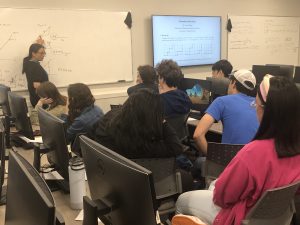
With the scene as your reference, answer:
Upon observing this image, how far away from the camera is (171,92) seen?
298 centimetres

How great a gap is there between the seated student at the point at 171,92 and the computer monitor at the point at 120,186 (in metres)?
1.72

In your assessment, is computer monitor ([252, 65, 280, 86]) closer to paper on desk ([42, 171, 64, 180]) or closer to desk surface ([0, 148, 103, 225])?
paper on desk ([42, 171, 64, 180])

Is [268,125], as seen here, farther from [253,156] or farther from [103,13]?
[103,13]

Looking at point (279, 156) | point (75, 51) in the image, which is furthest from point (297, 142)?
point (75, 51)

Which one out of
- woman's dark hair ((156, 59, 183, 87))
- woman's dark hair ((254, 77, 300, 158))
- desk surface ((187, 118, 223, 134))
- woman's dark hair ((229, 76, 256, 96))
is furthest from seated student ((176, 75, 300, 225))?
woman's dark hair ((156, 59, 183, 87))

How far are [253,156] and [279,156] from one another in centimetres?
11

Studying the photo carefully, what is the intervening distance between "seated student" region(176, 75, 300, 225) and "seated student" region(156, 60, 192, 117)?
59.7 inches

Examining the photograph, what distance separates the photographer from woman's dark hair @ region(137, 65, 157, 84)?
3662mm

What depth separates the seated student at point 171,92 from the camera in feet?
9.70

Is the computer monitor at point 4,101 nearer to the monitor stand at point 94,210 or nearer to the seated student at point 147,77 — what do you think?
the seated student at point 147,77

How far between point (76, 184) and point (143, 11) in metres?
4.34

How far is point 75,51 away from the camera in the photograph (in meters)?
5.00

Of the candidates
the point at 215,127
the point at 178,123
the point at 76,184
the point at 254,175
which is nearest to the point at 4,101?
the point at 178,123

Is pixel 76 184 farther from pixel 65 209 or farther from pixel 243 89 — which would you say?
pixel 243 89
